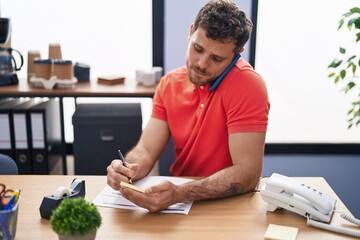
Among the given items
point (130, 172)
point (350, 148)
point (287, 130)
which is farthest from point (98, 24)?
point (350, 148)

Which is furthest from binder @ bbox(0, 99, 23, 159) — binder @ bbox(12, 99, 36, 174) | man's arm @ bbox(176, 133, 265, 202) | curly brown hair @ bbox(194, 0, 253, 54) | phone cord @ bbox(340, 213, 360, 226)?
phone cord @ bbox(340, 213, 360, 226)

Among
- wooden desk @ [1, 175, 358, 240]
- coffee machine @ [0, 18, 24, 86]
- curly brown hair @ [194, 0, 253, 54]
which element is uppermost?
curly brown hair @ [194, 0, 253, 54]

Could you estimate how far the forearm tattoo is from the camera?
140 cm

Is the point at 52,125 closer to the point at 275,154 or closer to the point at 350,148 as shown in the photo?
the point at 275,154

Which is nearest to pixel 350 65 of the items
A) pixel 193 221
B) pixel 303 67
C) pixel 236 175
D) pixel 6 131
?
pixel 303 67

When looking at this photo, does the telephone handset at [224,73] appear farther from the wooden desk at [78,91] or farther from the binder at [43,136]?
the binder at [43,136]

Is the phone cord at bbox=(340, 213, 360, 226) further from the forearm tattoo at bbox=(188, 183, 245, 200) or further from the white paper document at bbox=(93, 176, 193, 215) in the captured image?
the white paper document at bbox=(93, 176, 193, 215)

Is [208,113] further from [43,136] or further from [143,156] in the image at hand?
[43,136]

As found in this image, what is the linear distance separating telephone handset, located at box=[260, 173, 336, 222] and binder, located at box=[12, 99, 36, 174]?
1.75 meters

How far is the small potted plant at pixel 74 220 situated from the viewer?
963 mm

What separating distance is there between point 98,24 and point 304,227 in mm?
2106

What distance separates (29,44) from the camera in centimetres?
292

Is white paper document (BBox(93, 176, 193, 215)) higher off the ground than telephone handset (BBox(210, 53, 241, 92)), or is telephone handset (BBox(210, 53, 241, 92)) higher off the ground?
telephone handset (BBox(210, 53, 241, 92))

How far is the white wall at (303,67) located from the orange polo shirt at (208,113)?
3.89ft
